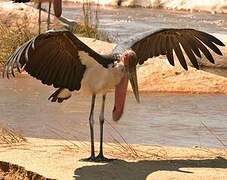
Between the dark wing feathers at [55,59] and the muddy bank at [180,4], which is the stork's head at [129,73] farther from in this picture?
the muddy bank at [180,4]

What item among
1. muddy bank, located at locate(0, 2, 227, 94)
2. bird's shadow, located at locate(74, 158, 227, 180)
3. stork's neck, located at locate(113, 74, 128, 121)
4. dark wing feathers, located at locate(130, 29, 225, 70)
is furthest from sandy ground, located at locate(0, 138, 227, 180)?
muddy bank, located at locate(0, 2, 227, 94)

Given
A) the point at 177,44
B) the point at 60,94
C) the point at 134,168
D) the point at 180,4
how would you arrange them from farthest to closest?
the point at 180,4
the point at 177,44
the point at 60,94
the point at 134,168

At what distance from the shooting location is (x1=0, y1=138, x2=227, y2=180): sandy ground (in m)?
5.75

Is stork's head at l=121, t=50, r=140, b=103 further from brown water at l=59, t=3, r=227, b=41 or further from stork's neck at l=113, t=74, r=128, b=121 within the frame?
brown water at l=59, t=3, r=227, b=41

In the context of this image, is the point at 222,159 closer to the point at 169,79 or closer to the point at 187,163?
the point at 187,163

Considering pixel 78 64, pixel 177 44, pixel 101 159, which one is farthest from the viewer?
pixel 177 44

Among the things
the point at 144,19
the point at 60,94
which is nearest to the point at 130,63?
the point at 60,94

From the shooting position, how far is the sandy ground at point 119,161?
5.75 m

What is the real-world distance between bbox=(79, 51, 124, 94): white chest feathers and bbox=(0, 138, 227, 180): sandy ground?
23.1 inches

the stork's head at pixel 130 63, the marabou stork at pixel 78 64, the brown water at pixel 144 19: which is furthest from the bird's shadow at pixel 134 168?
the brown water at pixel 144 19

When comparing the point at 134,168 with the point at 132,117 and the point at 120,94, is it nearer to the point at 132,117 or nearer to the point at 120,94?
the point at 120,94

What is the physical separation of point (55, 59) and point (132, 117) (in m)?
2.92

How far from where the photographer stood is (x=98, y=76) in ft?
19.9

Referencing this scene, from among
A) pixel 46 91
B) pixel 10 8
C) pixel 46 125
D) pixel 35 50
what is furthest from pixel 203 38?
pixel 10 8
